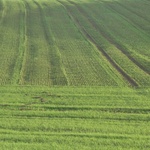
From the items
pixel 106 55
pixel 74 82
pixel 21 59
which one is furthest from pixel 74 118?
pixel 106 55

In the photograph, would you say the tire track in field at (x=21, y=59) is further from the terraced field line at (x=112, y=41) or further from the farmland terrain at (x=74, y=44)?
the terraced field line at (x=112, y=41)

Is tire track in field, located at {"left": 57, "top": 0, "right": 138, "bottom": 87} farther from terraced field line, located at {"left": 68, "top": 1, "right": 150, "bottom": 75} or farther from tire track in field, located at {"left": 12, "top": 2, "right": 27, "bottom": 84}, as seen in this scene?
tire track in field, located at {"left": 12, "top": 2, "right": 27, "bottom": 84}

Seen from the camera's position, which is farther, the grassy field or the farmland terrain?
the farmland terrain

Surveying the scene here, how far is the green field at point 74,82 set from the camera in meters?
16.4

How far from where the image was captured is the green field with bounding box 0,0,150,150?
646 inches

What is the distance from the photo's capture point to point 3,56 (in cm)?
2856

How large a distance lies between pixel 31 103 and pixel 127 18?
28.9 metres

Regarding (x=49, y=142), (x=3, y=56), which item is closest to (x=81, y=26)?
(x=3, y=56)

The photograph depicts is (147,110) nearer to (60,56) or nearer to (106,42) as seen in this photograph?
(60,56)

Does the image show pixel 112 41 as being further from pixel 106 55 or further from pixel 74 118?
pixel 74 118

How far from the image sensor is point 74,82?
23500 mm

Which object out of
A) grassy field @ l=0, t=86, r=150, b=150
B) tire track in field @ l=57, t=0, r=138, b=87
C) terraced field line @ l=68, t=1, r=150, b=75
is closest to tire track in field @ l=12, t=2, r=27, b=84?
grassy field @ l=0, t=86, r=150, b=150

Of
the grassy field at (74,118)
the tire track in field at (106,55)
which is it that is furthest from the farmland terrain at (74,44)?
the grassy field at (74,118)

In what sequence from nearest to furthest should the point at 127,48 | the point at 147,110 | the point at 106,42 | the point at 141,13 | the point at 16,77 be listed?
1. the point at 147,110
2. the point at 16,77
3. the point at 127,48
4. the point at 106,42
5. the point at 141,13
